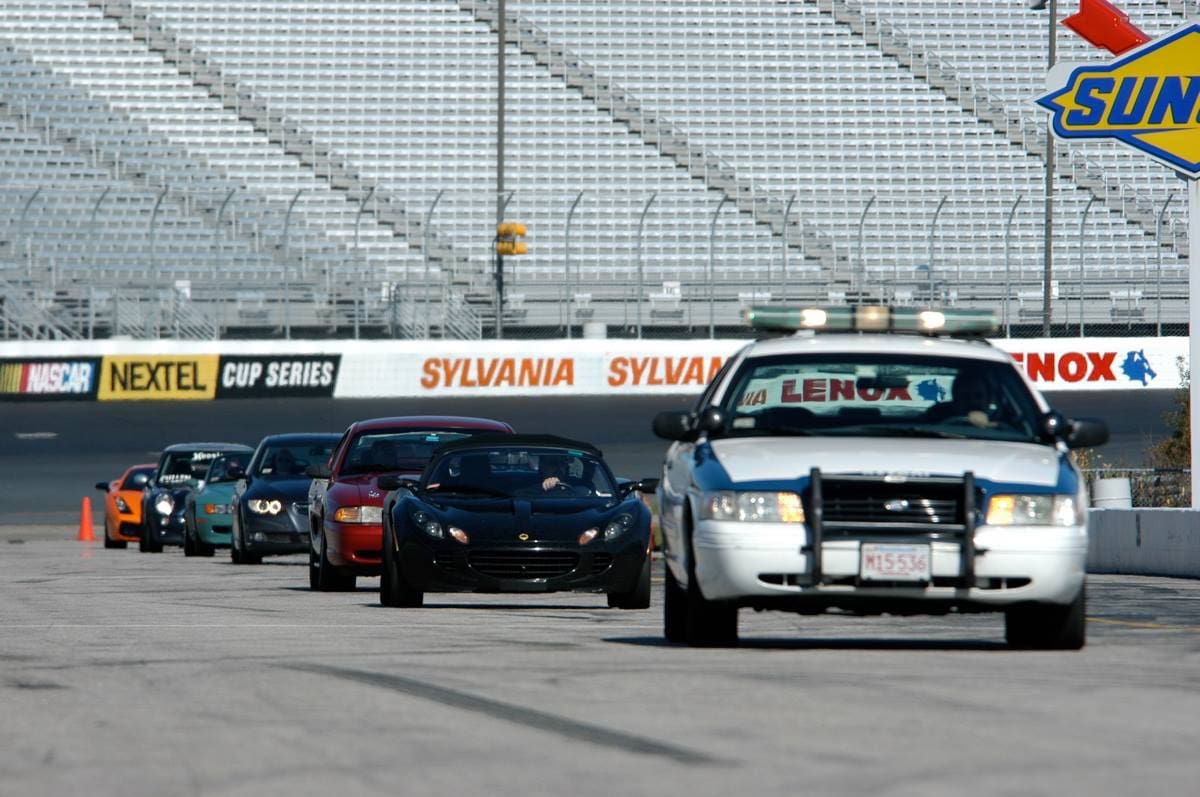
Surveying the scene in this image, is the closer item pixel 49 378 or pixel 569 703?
pixel 569 703

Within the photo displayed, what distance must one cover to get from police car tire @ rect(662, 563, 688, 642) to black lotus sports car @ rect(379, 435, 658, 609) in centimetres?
363

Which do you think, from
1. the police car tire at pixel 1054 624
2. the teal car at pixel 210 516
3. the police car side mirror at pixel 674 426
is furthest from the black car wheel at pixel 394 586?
the teal car at pixel 210 516

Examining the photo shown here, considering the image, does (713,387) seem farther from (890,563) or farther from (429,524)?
(429,524)

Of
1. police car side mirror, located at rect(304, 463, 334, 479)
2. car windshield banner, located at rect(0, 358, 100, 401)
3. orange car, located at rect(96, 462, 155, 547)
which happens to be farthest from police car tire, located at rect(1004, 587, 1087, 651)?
car windshield banner, located at rect(0, 358, 100, 401)

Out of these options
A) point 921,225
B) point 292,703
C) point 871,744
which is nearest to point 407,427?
point 292,703

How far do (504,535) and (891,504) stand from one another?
5.30m

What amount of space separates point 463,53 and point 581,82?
2.79 metres

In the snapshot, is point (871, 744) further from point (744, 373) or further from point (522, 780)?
point (744, 373)

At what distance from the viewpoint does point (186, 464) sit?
111 ft

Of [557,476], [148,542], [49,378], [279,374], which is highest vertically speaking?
[279,374]

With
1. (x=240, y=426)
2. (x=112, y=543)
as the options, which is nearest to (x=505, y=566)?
(x=112, y=543)

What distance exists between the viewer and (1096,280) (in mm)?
40875

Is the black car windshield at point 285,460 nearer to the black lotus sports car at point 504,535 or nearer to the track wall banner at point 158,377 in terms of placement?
the black lotus sports car at point 504,535

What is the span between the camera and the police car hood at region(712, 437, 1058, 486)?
35.7 ft
